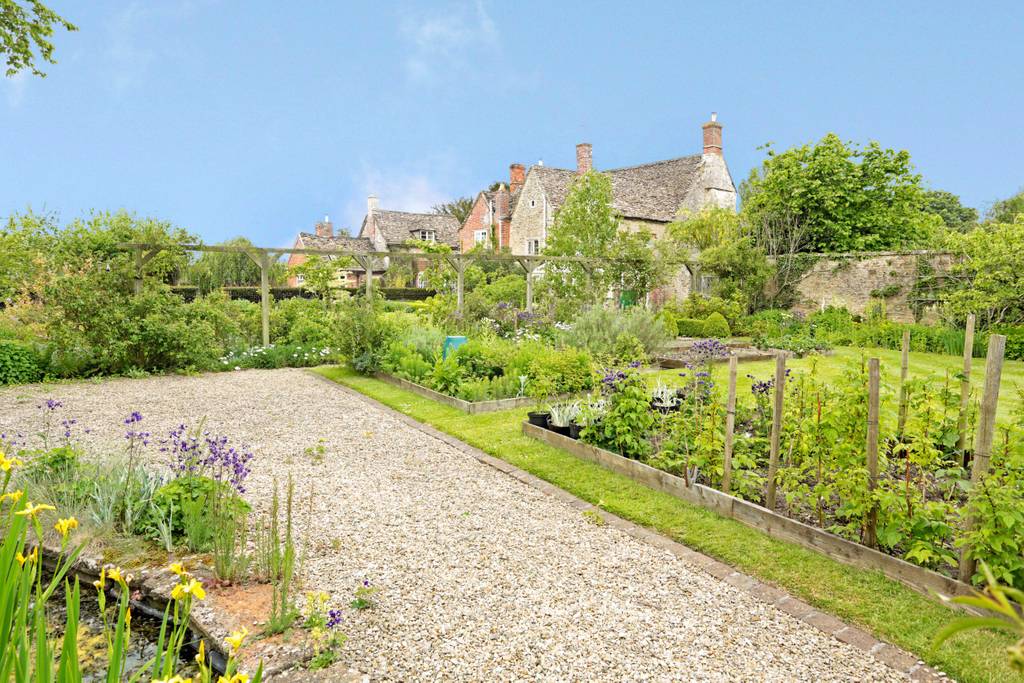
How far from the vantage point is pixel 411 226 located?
42344 millimetres

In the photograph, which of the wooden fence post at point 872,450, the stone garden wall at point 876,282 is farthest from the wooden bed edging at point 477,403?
the stone garden wall at point 876,282

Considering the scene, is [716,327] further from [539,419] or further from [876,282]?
[539,419]

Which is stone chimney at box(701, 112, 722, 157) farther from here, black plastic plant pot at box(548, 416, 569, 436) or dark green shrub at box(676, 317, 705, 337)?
black plastic plant pot at box(548, 416, 569, 436)

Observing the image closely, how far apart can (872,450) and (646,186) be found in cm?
2795

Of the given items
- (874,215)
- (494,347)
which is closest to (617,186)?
(874,215)

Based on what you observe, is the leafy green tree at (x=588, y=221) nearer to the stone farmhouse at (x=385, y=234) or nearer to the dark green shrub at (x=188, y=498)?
the stone farmhouse at (x=385, y=234)

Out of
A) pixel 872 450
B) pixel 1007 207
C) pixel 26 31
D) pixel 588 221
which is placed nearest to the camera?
pixel 872 450

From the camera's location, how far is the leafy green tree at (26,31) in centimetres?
952

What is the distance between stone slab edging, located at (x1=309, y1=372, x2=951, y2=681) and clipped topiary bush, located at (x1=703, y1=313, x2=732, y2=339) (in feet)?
44.1

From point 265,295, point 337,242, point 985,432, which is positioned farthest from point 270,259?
point 337,242

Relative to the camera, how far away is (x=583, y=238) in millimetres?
22859

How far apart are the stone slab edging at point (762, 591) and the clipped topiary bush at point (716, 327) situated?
13456 mm

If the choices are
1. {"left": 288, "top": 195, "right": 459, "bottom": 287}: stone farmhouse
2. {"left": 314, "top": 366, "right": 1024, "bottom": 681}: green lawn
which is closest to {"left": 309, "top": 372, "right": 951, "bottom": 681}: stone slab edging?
{"left": 314, "top": 366, "right": 1024, "bottom": 681}: green lawn

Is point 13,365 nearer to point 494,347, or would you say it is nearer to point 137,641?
point 494,347
